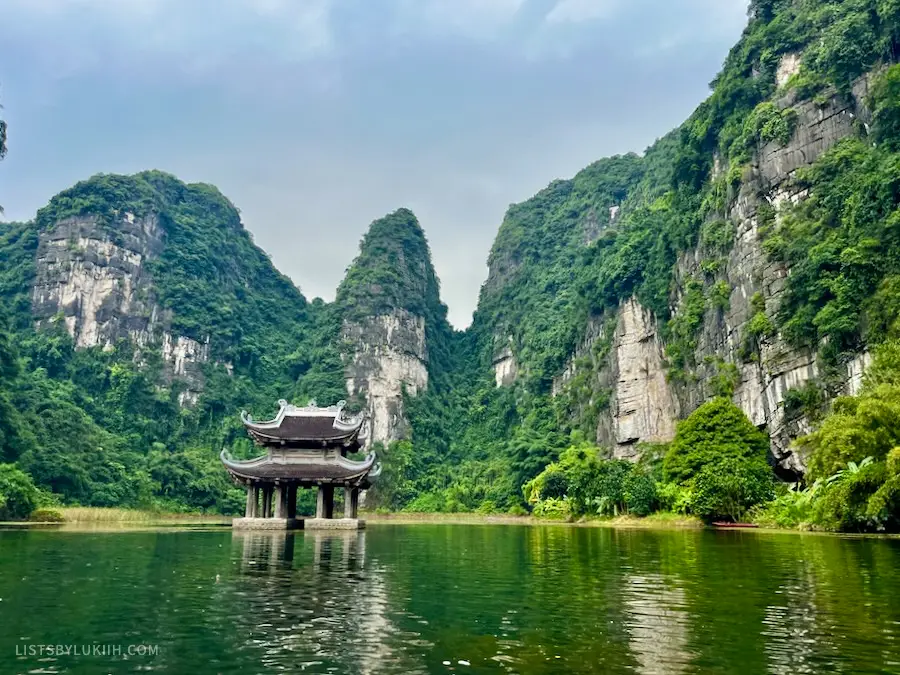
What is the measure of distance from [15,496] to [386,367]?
60314mm

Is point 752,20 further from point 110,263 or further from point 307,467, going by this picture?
point 110,263

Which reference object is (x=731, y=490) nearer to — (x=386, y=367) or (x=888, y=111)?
(x=888, y=111)

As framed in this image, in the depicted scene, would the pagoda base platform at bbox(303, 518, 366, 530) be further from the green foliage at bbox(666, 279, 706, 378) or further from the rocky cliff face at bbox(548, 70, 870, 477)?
the green foliage at bbox(666, 279, 706, 378)

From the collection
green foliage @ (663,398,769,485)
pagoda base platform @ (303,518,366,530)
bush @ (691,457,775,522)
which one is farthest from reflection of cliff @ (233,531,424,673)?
green foliage @ (663,398,769,485)

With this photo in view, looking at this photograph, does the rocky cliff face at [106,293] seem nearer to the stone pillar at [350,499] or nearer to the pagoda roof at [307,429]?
the pagoda roof at [307,429]

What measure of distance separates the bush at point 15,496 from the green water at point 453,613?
24535 mm

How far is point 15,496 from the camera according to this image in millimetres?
37125

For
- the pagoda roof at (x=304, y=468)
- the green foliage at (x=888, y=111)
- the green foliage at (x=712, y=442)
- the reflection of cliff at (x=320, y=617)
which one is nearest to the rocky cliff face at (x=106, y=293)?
the pagoda roof at (x=304, y=468)

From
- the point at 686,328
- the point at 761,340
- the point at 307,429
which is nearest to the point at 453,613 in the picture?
the point at 307,429

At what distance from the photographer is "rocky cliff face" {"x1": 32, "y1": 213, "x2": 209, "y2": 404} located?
271 feet

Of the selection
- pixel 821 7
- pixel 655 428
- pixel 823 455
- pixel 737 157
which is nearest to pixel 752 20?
pixel 821 7

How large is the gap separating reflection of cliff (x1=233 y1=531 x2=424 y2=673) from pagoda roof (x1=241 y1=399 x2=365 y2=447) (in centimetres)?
1714

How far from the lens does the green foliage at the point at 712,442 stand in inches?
1451

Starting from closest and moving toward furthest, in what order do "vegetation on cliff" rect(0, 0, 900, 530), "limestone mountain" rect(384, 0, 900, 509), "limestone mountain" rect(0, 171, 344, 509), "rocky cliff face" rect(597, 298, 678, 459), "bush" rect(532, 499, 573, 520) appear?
"vegetation on cliff" rect(0, 0, 900, 530), "limestone mountain" rect(384, 0, 900, 509), "bush" rect(532, 499, 573, 520), "rocky cliff face" rect(597, 298, 678, 459), "limestone mountain" rect(0, 171, 344, 509)
